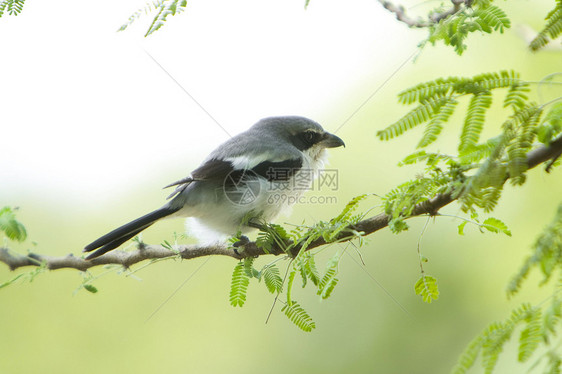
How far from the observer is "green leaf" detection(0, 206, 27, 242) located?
326cm

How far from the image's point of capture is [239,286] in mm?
3242

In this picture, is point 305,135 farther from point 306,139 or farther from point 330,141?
point 330,141

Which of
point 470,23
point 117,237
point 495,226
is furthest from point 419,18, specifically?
point 117,237

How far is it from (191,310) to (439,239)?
13.2ft

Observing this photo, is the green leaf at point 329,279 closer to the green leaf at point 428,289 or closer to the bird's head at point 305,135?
the green leaf at point 428,289

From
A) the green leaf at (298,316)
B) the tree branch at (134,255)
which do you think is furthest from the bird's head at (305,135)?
the green leaf at (298,316)

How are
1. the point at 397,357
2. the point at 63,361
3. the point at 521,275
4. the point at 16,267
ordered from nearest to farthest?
the point at 521,275 < the point at 16,267 < the point at 397,357 < the point at 63,361

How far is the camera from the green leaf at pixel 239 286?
3.17 meters

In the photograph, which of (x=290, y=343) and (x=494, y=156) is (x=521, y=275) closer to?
Answer: (x=494, y=156)

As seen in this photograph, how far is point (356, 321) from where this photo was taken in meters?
7.83

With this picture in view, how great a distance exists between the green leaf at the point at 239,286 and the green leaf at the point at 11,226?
1.35m

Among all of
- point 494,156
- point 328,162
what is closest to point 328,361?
point 328,162

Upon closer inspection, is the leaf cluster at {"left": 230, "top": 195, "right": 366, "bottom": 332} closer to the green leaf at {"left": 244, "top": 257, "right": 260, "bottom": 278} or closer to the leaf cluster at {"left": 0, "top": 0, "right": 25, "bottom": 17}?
the green leaf at {"left": 244, "top": 257, "right": 260, "bottom": 278}

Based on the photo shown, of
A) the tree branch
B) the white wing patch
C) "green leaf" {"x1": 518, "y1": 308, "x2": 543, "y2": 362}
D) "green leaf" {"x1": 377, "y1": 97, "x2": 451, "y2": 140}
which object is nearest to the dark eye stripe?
the white wing patch
